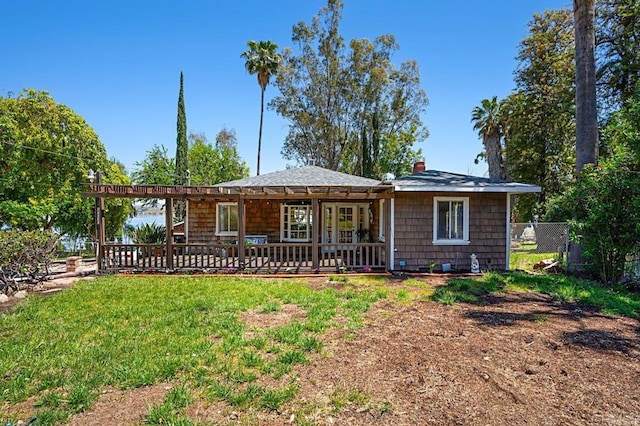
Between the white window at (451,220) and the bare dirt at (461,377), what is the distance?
4.81 m

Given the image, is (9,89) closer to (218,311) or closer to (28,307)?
(28,307)

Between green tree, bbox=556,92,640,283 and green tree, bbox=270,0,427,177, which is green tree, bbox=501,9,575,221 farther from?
green tree, bbox=556,92,640,283

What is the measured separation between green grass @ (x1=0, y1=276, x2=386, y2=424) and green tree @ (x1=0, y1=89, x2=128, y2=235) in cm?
1480

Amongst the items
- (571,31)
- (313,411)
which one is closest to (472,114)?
(571,31)

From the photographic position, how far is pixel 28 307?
6461 mm

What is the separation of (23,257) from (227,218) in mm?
6931

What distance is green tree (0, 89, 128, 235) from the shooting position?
1819 cm

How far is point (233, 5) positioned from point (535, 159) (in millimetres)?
19323

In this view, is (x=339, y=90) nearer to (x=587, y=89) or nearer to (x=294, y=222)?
(x=294, y=222)

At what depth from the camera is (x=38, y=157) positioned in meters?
18.6

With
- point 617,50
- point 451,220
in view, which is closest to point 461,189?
point 451,220

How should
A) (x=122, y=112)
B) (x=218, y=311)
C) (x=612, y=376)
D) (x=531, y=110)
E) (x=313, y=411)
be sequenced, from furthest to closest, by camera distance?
(x=122, y=112), (x=531, y=110), (x=218, y=311), (x=612, y=376), (x=313, y=411)

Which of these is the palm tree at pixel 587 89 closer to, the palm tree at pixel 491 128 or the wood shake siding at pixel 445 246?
the wood shake siding at pixel 445 246

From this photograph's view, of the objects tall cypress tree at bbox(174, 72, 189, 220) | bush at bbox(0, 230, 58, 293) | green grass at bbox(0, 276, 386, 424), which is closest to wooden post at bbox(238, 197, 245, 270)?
green grass at bbox(0, 276, 386, 424)
